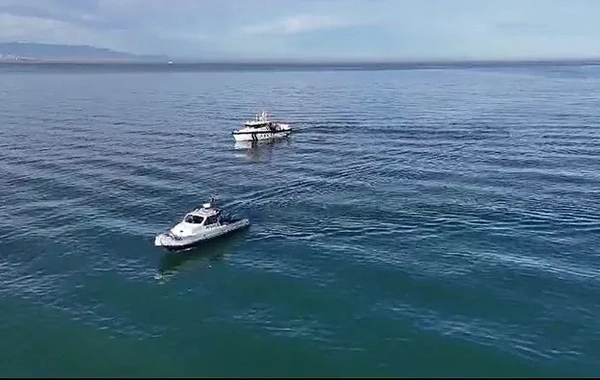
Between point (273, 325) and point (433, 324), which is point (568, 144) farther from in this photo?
point (273, 325)

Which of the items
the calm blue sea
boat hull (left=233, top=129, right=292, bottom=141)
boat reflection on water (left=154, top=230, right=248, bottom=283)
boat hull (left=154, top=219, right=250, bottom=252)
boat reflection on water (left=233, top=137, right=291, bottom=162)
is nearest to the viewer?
the calm blue sea

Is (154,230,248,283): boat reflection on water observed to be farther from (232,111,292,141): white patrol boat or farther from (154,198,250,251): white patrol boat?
(232,111,292,141): white patrol boat

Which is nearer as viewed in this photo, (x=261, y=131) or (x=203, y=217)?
(x=203, y=217)

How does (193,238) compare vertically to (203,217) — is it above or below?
below

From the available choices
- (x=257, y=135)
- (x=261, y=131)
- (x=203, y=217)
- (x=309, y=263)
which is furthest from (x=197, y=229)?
A: (x=261, y=131)

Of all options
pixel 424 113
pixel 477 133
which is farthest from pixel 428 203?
pixel 424 113

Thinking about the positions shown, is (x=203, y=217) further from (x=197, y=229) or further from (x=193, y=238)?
(x=193, y=238)

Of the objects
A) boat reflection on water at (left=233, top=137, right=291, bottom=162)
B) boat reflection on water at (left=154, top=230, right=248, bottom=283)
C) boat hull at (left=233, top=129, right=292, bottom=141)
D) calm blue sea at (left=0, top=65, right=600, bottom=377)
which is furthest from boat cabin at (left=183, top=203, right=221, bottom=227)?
boat hull at (left=233, top=129, right=292, bottom=141)
